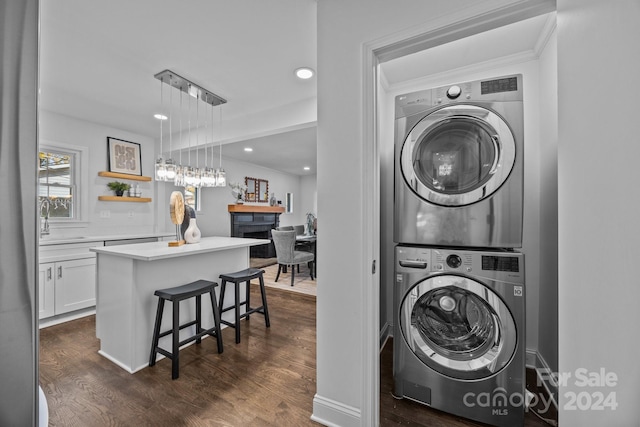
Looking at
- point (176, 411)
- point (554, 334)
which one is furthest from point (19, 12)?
point (554, 334)

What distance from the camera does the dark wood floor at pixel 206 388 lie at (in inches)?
59.1

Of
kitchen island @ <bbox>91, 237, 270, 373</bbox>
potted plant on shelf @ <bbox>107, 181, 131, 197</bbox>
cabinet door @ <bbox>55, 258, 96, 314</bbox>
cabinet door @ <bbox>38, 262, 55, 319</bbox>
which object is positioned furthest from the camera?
potted plant on shelf @ <bbox>107, 181, 131, 197</bbox>

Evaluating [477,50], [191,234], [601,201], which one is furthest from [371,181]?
[191,234]

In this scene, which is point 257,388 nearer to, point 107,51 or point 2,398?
point 2,398

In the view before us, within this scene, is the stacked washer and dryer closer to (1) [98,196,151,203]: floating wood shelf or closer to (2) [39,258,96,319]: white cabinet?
(2) [39,258,96,319]: white cabinet

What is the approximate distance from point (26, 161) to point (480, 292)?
1727 millimetres

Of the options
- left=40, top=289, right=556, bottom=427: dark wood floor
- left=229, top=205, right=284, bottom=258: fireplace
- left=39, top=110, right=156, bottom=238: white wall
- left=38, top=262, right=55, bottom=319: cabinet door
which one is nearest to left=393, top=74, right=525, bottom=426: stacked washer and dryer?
left=40, top=289, right=556, bottom=427: dark wood floor

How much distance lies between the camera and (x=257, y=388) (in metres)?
1.76

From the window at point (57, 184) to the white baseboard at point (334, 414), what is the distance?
3.87m

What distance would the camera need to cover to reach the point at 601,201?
55cm

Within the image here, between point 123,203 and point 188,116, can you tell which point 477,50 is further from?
point 123,203

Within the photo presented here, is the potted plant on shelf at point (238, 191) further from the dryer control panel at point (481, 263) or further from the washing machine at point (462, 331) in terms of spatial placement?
the dryer control panel at point (481, 263)

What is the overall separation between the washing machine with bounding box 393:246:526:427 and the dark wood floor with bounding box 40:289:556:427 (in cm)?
16

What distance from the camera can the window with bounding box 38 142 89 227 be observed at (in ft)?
10.7
